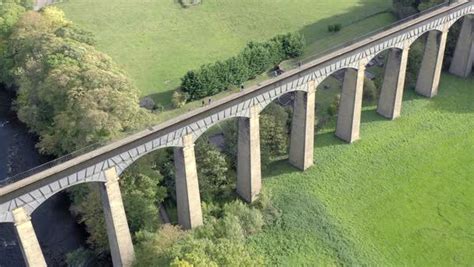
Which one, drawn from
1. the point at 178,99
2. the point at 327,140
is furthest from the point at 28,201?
the point at 327,140

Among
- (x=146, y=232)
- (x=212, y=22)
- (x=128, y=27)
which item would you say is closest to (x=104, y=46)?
(x=128, y=27)

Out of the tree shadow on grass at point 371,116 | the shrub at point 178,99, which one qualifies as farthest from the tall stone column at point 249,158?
the tree shadow on grass at point 371,116

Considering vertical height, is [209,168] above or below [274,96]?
below

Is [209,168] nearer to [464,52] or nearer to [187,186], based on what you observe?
[187,186]

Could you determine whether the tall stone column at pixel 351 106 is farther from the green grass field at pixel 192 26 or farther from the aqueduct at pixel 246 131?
the green grass field at pixel 192 26

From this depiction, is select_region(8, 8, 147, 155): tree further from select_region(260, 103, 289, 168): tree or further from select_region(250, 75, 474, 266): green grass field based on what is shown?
select_region(250, 75, 474, 266): green grass field

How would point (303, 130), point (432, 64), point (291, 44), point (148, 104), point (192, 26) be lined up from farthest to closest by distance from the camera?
point (192, 26) < point (291, 44) < point (148, 104) < point (432, 64) < point (303, 130)
